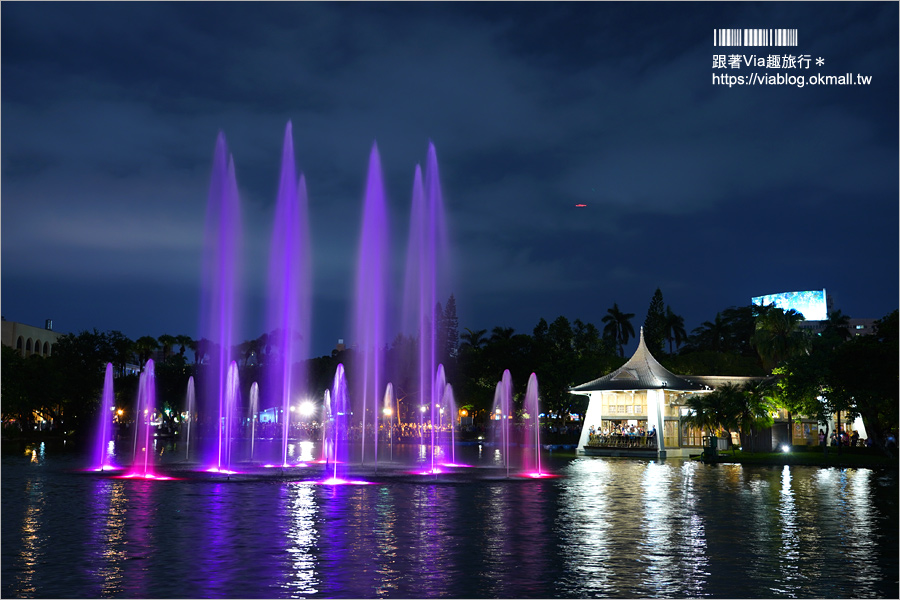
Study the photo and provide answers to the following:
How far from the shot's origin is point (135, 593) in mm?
11820

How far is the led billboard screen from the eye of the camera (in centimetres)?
14238

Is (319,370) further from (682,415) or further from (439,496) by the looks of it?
(439,496)

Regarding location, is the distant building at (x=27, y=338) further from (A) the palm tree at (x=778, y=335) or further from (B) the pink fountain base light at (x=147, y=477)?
(A) the palm tree at (x=778, y=335)

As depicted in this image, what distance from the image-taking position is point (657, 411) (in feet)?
186

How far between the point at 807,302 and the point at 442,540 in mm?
140535

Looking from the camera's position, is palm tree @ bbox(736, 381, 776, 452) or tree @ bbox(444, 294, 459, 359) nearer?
palm tree @ bbox(736, 381, 776, 452)

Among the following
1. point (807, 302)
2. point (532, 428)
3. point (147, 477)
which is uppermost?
point (807, 302)

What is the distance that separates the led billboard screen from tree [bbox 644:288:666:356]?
83.5 ft

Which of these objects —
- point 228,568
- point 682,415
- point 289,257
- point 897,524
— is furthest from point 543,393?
point 228,568

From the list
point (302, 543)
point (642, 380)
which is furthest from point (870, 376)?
point (302, 543)

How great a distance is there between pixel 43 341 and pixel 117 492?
4368 inches

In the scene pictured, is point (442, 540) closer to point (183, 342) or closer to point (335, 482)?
point (335, 482)

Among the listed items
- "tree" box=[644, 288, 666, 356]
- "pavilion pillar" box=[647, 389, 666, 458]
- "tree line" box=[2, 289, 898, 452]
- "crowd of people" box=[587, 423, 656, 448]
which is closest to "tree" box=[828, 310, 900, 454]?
"tree line" box=[2, 289, 898, 452]

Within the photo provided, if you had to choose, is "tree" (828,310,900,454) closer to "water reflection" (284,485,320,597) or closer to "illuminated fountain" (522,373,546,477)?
"illuminated fountain" (522,373,546,477)
